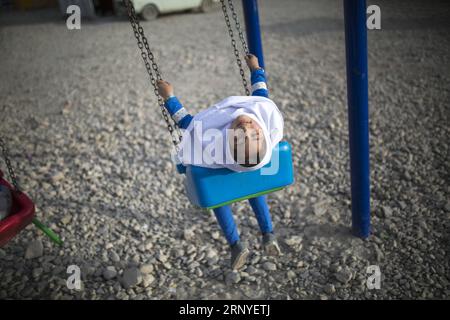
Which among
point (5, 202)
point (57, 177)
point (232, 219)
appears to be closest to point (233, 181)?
point (232, 219)

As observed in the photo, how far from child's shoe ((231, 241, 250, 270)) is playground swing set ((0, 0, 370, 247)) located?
0.50 meters

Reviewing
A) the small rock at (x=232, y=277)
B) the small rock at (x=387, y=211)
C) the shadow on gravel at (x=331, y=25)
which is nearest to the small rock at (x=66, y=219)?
the small rock at (x=232, y=277)

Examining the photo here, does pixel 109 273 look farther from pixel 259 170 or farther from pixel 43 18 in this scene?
pixel 43 18

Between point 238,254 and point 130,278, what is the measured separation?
0.61m

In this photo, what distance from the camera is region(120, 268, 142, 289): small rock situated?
184 centimetres

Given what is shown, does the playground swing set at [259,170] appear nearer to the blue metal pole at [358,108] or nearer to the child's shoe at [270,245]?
the blue metal pole at [358,108]

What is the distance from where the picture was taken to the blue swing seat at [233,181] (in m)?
1.30

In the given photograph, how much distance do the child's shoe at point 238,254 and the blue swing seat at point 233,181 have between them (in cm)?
53

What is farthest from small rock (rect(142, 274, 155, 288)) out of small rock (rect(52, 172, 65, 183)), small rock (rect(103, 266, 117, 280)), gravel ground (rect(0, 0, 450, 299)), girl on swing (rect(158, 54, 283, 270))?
small rock (rect(52, 172, 65, 183))

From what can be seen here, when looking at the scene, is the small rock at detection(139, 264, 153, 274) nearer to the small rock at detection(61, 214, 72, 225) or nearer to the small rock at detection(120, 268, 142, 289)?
the small rock at detection(120, 268, 142, 289)

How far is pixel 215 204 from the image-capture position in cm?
134

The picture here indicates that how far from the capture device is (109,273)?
1.91 m
